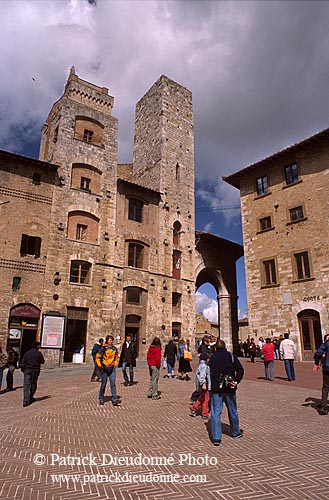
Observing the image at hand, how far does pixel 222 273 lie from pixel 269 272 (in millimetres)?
8017

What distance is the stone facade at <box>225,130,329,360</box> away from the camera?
22.1m

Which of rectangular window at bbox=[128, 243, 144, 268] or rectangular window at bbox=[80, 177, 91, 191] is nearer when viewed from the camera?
rectangular window at bbox=[80, 177, 91, 191]

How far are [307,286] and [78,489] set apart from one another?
20.8 meters

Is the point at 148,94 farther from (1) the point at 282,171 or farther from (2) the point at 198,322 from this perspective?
(2) the point at 198,322

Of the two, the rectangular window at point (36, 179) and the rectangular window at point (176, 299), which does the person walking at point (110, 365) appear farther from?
the rectangular window at point (176, 299)

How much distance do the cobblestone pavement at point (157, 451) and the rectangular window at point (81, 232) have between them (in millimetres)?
14313

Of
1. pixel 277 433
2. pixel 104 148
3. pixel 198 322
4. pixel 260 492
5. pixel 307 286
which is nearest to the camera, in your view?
pixel 260 492

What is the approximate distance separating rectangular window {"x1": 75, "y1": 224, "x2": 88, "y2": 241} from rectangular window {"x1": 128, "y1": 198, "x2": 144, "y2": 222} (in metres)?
3.91

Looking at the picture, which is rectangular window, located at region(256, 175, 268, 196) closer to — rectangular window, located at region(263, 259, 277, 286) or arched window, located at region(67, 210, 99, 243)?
rectangular window, located at region(263, 259, 277, 286)

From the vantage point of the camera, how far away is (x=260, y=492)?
13.9 ft

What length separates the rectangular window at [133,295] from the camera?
82.2 feet

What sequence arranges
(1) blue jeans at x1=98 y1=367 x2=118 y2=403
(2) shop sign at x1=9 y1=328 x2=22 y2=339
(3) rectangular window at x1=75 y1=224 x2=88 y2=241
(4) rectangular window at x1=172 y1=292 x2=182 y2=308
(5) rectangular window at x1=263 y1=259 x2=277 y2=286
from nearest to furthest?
(1) blue jeans at x1=98 y1=367 x2=118 y2=403 → (2) shop sign at x1=9 y1=328 x2=22 y2=339 → (3) rectangular window at x1=75 y1=224 x2=88 y2=241 → (5) rectangular window at x1=263 y1=259 x2=277 y2=286 → (4) rectangular window at x1=172 y1=292 x2=182 y2=308

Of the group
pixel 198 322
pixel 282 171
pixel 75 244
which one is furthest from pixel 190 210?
pixel 198 322

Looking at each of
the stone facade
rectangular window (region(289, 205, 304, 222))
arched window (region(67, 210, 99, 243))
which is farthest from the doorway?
arched window (region(67, 210, 99, 243))
